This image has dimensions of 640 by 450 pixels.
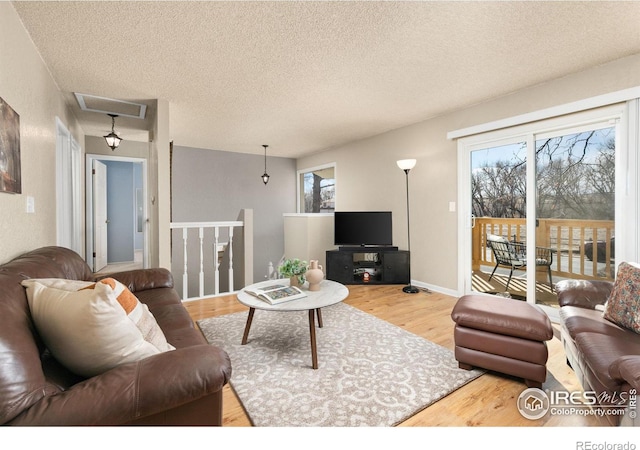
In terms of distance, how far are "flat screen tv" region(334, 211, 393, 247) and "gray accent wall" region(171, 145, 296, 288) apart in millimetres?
2402

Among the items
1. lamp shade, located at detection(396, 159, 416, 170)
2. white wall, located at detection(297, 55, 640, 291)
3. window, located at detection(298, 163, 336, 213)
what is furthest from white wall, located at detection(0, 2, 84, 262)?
window, located at detection(298, 163, 336, 213)

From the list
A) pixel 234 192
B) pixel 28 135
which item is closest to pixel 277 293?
pixel 28 135

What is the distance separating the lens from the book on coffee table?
88.4 inches

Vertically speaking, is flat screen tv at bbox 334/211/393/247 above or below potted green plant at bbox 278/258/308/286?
above

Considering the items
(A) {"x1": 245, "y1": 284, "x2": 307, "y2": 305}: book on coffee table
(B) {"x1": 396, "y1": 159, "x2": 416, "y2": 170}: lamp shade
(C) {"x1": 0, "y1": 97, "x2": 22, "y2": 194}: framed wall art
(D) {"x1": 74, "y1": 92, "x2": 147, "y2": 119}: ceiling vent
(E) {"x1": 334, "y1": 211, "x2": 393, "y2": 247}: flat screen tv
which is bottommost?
(A) {"x1": 245, "y1": 284, "x2": 307, "y2": 305}: book on coffee table

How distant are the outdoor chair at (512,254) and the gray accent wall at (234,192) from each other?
4418 millimetres

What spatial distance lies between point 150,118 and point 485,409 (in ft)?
15.0

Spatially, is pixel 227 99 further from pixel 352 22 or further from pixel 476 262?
pixel 476 262

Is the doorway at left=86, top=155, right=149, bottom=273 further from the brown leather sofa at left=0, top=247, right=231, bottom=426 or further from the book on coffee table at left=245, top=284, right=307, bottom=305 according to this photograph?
the brown leather sofa at left=0, top=247, right=231, bottom=426

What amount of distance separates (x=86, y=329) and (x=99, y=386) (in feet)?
0.65

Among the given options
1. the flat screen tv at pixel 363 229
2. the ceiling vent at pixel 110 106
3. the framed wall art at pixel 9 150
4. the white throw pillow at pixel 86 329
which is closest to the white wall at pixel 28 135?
the framed wall art at pixel 9 150

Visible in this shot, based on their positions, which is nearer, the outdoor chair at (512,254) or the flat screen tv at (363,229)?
the outdoor chair at (512,254)

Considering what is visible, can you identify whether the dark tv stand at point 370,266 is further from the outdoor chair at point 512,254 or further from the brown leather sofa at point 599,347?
the brown leather sofa at point 599,347

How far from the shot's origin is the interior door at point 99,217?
5062 mm
